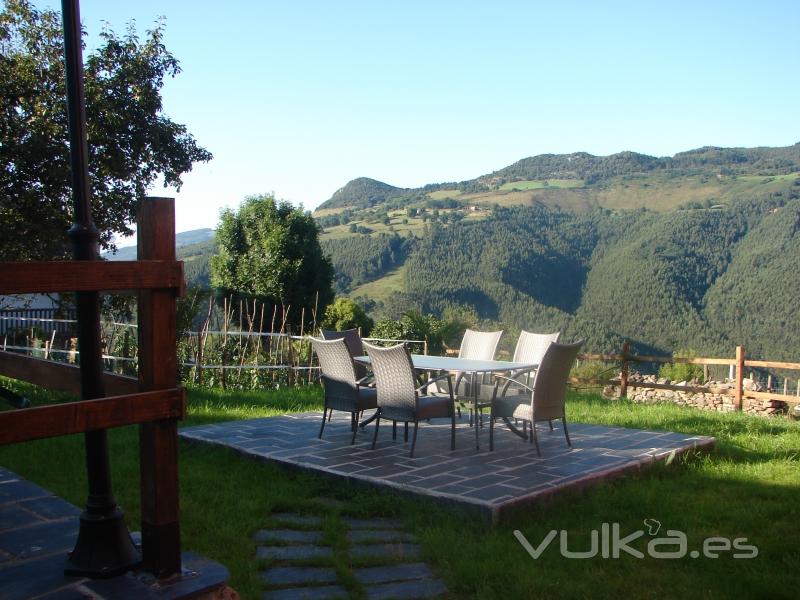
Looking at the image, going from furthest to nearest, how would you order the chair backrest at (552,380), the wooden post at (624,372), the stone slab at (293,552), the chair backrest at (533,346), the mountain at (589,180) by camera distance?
the mountain at (589,180)
the wooden post at (624,372)
the chair backrest at (533,346)
the chair backrest at (552,380)
the stone slab at (293,552)

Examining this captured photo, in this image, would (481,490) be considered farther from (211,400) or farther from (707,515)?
(211,400)

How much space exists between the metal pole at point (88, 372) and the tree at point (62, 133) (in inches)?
246

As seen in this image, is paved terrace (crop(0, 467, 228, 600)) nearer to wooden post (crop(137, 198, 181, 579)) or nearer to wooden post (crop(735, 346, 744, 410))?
wooden post (crop(137, 198, 181, 579))

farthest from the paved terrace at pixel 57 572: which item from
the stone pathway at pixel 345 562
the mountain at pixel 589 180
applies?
the mountain at pixel 589 180

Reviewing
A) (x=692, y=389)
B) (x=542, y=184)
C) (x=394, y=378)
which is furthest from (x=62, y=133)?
(x=542, y=184)

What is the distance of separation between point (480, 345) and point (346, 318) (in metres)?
6.23

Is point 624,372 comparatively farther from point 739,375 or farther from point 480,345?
point 480,345

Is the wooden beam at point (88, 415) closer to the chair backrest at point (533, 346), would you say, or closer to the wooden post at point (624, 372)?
the chair backrest at point (533, 346)

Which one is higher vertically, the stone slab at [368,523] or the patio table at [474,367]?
the patio table at [474,367]

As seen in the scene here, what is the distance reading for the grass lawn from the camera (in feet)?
9.64

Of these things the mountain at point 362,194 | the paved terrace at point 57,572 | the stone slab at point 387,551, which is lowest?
the stone slab at point 387,551

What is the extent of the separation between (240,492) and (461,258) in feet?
115

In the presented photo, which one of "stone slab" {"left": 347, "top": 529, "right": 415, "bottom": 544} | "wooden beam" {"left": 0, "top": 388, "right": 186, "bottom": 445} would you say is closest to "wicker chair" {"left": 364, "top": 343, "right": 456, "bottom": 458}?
"stone slab" {"left": 347, "top": 529, "right": 415, "bottom": 544}

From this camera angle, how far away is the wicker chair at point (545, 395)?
16.3 feet
